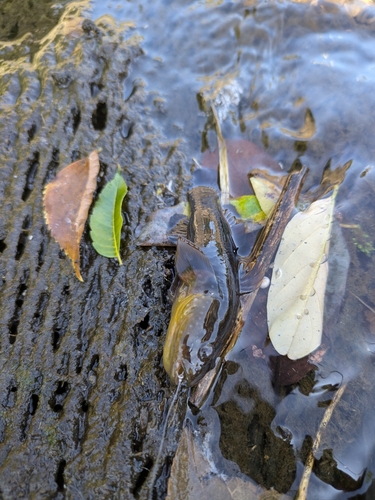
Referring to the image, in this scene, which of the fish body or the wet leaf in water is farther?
the wet leaf in water

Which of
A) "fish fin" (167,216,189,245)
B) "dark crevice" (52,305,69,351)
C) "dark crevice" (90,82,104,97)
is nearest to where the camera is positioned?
"dark crevice" (52,305,69,351)

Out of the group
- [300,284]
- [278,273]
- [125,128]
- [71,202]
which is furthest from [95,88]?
[300,284]

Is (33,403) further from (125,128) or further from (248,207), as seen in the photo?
(125,128)

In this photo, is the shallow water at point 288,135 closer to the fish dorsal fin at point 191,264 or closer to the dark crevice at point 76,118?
the fish dorsal fin at point 191,264

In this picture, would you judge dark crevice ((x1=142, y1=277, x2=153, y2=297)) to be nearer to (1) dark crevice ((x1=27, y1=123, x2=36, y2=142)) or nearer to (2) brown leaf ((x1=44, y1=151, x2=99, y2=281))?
(2) brown leaf ((x1=44, y1=151, x2=99, y2=281))

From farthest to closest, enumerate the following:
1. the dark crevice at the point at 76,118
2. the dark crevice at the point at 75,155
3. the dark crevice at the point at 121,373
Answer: the dark crevice at the point at 76,118, the dark crevice at the point at 75,155, the dark crevice at the point at 121,373

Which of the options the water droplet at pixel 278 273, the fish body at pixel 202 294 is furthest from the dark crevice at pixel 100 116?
the water droplet at pixel 278 273

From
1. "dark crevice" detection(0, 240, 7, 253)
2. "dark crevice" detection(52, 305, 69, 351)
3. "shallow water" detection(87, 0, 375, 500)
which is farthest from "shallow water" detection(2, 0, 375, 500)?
"dark crevice" detection(0, 240, 7, 253)
